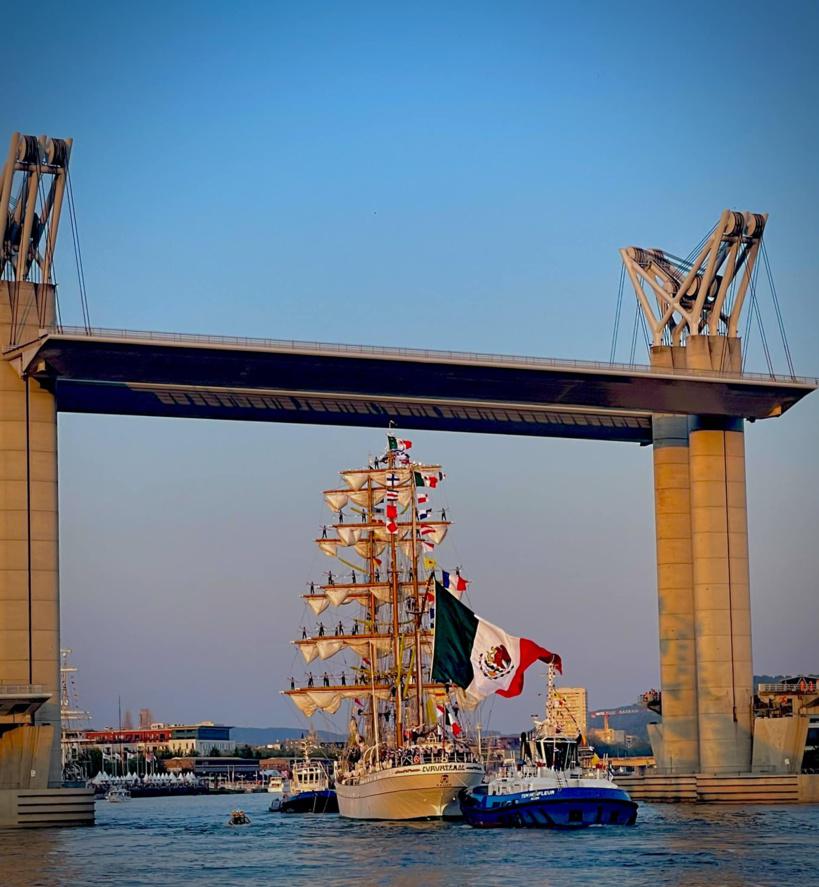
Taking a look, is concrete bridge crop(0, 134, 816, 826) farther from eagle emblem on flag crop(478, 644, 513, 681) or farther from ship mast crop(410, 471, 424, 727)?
eagle emblem on flag crop(478, 644, 513, 681)

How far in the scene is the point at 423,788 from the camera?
85688mm

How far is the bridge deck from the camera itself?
283 feet

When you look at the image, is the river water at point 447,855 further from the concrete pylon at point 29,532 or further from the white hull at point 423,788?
the concrete pylon at point 29,532

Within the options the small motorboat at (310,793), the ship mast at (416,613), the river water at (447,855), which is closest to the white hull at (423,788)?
the river water at (447,855)

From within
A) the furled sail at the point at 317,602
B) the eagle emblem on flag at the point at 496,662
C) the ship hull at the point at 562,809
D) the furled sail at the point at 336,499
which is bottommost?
the ship hull at the point at 562,809

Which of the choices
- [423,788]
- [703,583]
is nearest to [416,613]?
[423,788]

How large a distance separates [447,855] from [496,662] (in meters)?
13.0

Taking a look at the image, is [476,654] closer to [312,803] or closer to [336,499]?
[336,499]

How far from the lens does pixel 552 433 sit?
99.8 m

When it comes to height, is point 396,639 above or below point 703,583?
below

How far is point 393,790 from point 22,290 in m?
28.0

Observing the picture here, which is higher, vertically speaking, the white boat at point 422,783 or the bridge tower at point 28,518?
the bridge tower at point 28,518

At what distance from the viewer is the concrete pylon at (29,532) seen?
266 ft

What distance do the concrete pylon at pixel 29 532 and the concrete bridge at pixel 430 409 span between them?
2.4 inches
